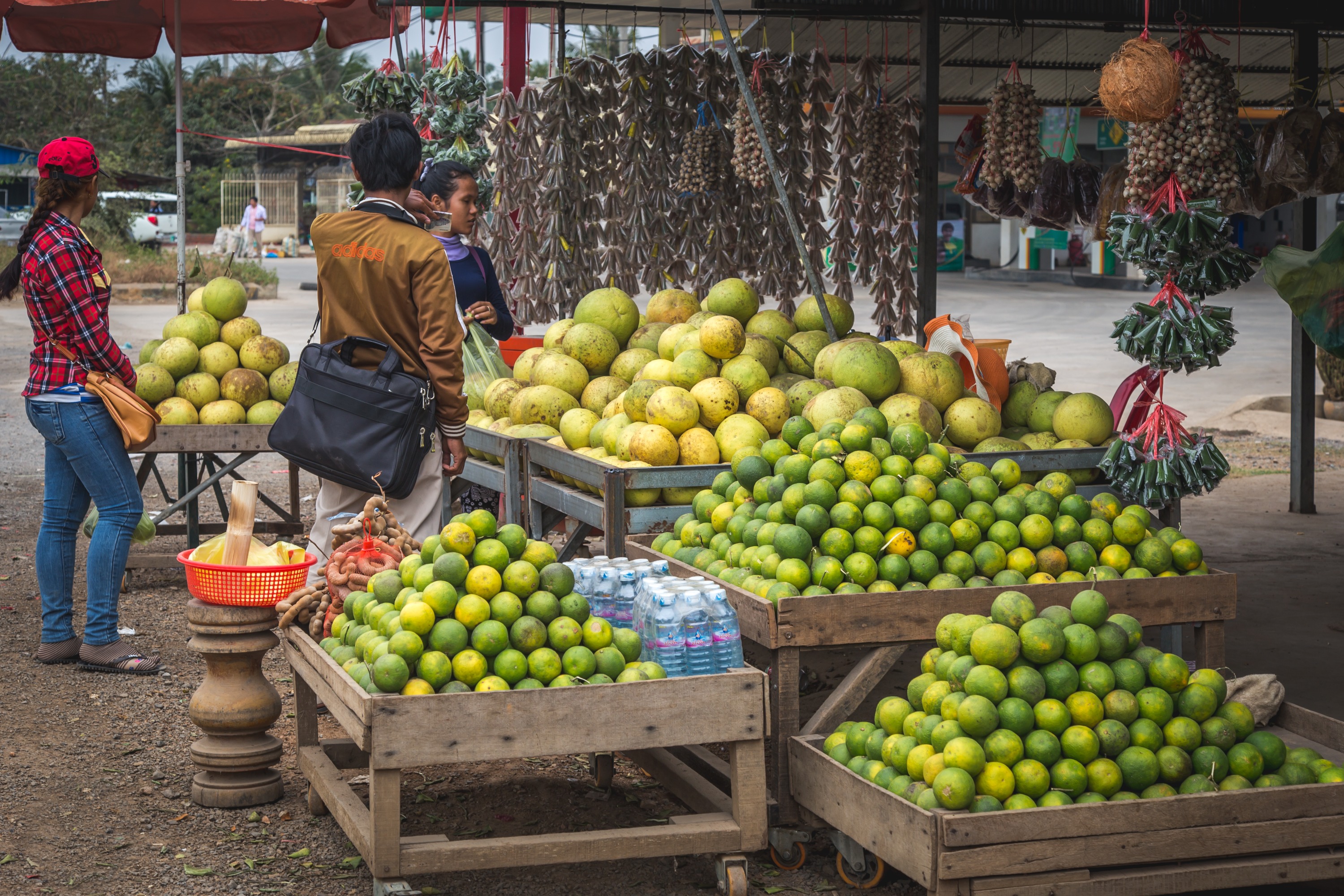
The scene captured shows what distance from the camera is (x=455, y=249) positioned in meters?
5.32

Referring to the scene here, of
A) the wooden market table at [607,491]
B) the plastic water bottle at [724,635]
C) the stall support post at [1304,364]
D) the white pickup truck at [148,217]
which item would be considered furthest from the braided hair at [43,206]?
the white pickup truck at [148,217]

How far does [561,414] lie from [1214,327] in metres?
2.49

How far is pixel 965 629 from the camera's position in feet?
10.7

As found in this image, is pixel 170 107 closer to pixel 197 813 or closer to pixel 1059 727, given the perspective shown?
pixel 197 813

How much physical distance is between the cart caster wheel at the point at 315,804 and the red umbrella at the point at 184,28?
12.6 feet

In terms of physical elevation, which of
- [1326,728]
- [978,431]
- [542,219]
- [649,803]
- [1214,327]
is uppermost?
[542,219]

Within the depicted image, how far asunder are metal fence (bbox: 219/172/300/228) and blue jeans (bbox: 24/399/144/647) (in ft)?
120

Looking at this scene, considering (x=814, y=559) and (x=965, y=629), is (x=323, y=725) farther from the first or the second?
(x=965, y=629)

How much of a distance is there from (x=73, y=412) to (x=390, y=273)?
1582mm

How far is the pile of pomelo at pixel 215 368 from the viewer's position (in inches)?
247

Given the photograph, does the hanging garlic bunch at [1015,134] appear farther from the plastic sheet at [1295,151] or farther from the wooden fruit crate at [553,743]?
the wooden fruit crate at [553,743]

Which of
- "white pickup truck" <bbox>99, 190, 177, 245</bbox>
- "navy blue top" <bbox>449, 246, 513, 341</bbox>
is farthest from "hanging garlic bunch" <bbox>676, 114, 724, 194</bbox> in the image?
"white pickup truck" <bbox>99, 190, 177, 245</bbox>

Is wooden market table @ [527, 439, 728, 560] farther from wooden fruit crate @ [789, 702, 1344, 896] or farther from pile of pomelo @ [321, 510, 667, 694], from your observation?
wooden fruit crate @ [789, 702, 1344, 896]

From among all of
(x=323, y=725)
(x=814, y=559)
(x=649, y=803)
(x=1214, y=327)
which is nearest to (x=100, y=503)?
(x=323, y=725)
